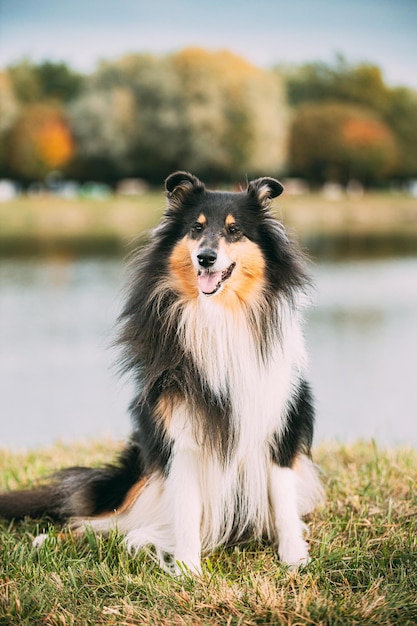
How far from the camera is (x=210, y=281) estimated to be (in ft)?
10.9

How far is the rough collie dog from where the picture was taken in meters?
3.43

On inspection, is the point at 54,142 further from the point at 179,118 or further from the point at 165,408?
the point at 165,408

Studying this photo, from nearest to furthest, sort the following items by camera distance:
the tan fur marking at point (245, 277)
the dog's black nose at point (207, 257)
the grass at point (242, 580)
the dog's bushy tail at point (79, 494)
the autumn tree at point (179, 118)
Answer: the grass at point (242, 580) → the dog's black nose at point (207, 257) → the tan fur marking at point (245, 277) → the dog's bushy tail at point (79, 494) → the autumn tree at point (179, 118)

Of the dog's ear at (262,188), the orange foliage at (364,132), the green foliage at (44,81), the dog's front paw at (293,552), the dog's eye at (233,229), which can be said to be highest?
the green foliage at (44,81)

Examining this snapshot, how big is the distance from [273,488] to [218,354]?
2.21 ft

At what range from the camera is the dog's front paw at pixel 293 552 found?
3.45 meters

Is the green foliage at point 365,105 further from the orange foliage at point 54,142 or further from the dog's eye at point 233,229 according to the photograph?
the dog's eye at point 233,229

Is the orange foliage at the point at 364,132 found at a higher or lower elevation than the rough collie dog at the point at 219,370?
higher

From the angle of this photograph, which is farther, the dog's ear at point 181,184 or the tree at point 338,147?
the tree at point 338,147

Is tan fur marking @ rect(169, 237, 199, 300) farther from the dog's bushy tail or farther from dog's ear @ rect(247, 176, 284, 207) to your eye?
the dog's bushy tail

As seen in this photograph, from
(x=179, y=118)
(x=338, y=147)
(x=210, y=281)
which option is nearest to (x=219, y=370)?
(x=210, y=281)

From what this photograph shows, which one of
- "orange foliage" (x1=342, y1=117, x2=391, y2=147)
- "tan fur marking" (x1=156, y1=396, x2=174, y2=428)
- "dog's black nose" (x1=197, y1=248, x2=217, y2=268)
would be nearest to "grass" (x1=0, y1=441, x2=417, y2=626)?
"tan fur marking" (x1=156, y1=396, x2=174, y2=428)

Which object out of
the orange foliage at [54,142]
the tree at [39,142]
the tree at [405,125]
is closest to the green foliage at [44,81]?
the tree at [39,142]

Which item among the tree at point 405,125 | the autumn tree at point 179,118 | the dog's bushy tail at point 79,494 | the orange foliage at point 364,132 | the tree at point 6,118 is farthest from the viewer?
the orange foliage at point 364,132
